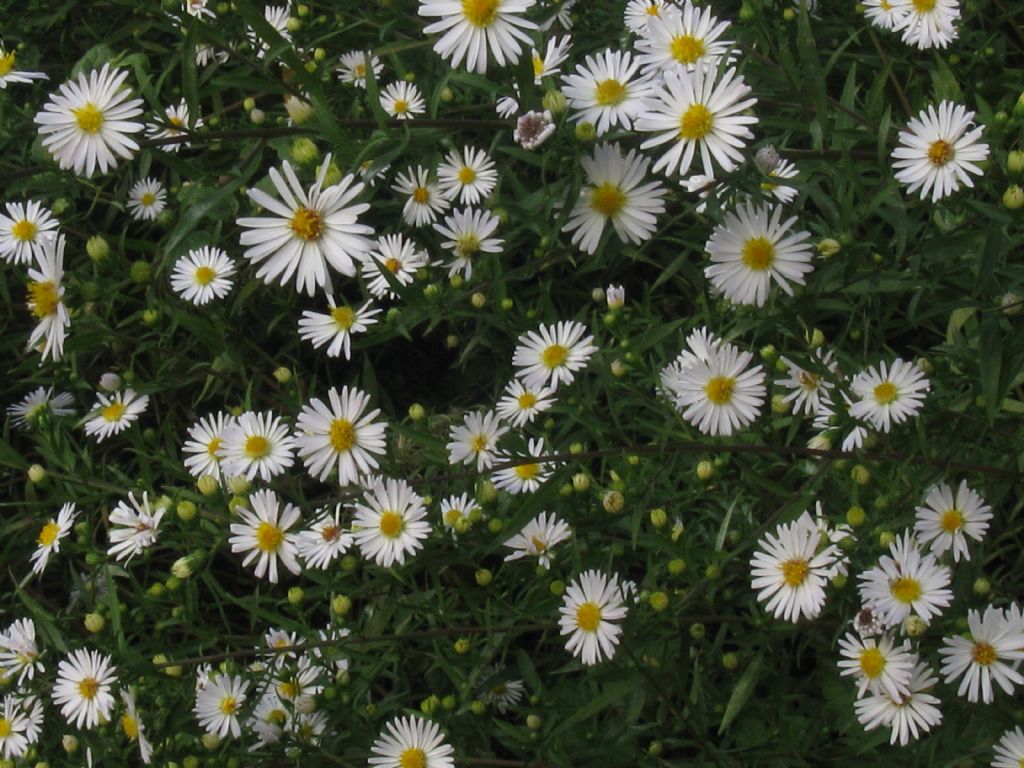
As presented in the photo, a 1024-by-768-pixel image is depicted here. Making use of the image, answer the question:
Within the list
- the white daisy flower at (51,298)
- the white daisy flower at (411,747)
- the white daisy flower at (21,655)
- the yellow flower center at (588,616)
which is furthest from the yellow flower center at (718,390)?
the white daisy flower at (21,655)

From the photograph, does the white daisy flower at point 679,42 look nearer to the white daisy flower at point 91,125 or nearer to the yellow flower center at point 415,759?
the white daisy flower at point 91,125

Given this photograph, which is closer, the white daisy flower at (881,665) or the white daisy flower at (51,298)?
the white daisy flower at (881,665)

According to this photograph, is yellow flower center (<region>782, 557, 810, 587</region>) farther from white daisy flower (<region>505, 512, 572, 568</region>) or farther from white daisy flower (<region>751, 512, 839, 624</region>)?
white daisy flower (<region>505, 512, 572, 568</region>)

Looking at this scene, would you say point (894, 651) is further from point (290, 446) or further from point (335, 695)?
point (290, 446)

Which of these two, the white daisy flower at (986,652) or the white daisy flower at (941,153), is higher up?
the white daisy flower at (941,153)

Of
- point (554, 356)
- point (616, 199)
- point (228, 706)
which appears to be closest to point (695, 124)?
point (616, 199)

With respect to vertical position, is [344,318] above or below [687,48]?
above

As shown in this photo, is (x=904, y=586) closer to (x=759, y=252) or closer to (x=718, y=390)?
(x=718, y=390)
